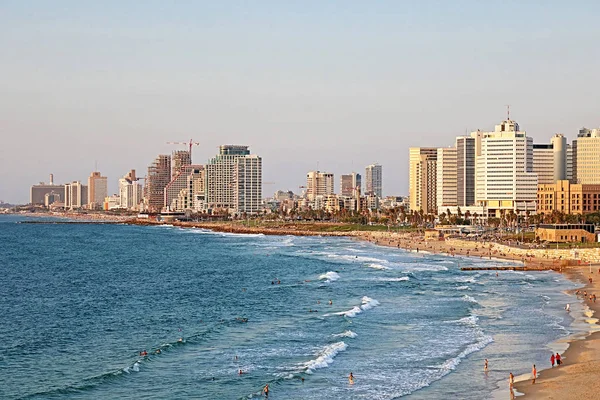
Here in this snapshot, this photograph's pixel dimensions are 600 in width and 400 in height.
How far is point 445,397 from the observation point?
4019 centimetres

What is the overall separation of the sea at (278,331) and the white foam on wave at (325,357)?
157mm

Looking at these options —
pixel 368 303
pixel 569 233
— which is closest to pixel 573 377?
pixel 368 303

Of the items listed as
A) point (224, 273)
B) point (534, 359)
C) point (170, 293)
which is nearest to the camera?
point (534, 359)

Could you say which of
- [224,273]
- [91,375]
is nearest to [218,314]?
[91,375]

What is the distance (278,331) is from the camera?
5853cm

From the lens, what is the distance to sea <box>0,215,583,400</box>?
43.0 meters

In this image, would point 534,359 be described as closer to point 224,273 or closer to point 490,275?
point 490,275

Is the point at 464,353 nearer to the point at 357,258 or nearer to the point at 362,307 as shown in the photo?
the point at 362,307

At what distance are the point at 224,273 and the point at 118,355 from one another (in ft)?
182

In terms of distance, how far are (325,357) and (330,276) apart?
A: 155 ft

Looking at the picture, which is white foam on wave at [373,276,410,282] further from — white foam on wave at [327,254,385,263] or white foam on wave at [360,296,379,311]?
white foam on wave at [327,254,385,263]

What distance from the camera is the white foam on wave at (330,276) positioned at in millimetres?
93125

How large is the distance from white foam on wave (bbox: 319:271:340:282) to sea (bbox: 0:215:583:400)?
312 millimetres

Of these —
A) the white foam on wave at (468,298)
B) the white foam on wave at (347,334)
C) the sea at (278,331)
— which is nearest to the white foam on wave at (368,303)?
the sea at (278,331)
